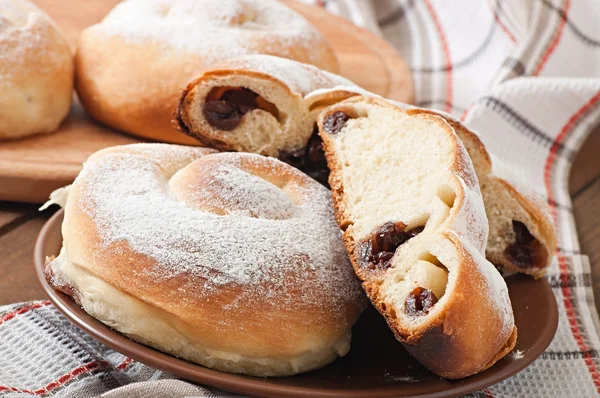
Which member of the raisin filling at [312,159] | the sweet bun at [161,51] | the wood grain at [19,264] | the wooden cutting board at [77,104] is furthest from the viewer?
the sweet bun at [161,51]

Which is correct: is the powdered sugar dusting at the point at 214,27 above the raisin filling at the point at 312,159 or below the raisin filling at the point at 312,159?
above

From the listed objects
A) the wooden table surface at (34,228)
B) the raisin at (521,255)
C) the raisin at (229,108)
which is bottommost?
the wooden table surface at (34,228)

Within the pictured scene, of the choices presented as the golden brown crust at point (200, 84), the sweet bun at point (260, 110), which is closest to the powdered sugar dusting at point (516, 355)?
the sweet bun at point (260, 110)

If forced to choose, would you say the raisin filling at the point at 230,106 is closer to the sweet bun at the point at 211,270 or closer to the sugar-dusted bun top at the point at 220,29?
the sweet bun at the point at 211,270

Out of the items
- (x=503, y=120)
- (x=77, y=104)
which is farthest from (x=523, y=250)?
(x=77, y=104)

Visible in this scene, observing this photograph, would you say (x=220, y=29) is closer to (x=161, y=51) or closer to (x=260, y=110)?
(x=161, y=51)

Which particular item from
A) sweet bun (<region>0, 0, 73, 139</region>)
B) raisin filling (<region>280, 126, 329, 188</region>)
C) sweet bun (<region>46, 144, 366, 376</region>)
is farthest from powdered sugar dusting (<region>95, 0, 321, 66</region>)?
sweet bun (<region>46, 144, 366, 376</region>)

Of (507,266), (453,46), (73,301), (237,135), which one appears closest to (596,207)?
(507,266)

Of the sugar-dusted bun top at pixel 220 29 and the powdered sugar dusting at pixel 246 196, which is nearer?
the powdered sugar dusting at pixel 246 196
